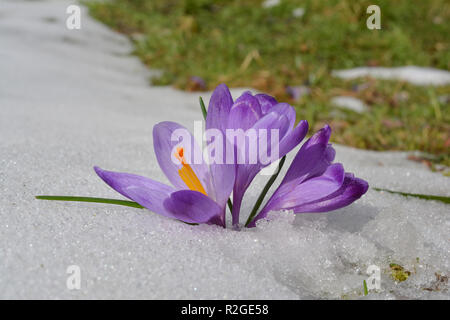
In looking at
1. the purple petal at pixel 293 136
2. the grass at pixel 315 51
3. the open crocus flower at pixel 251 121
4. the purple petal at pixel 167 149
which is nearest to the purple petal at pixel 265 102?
the open crocus flower at pixel 251 121

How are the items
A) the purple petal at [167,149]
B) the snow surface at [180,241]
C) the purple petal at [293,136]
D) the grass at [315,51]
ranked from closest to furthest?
the snow surface at [180,241], the purple petal at [293,136], the purple petal at [167,149], the grass at [315,51]

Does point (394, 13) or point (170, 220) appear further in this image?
point (394, 13)

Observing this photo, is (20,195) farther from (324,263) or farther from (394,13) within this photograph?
(394,13)

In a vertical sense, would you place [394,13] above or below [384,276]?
above

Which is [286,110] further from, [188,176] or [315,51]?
[315,51]

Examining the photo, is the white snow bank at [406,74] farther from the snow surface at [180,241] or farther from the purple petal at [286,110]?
the purple petal at [286,110]
